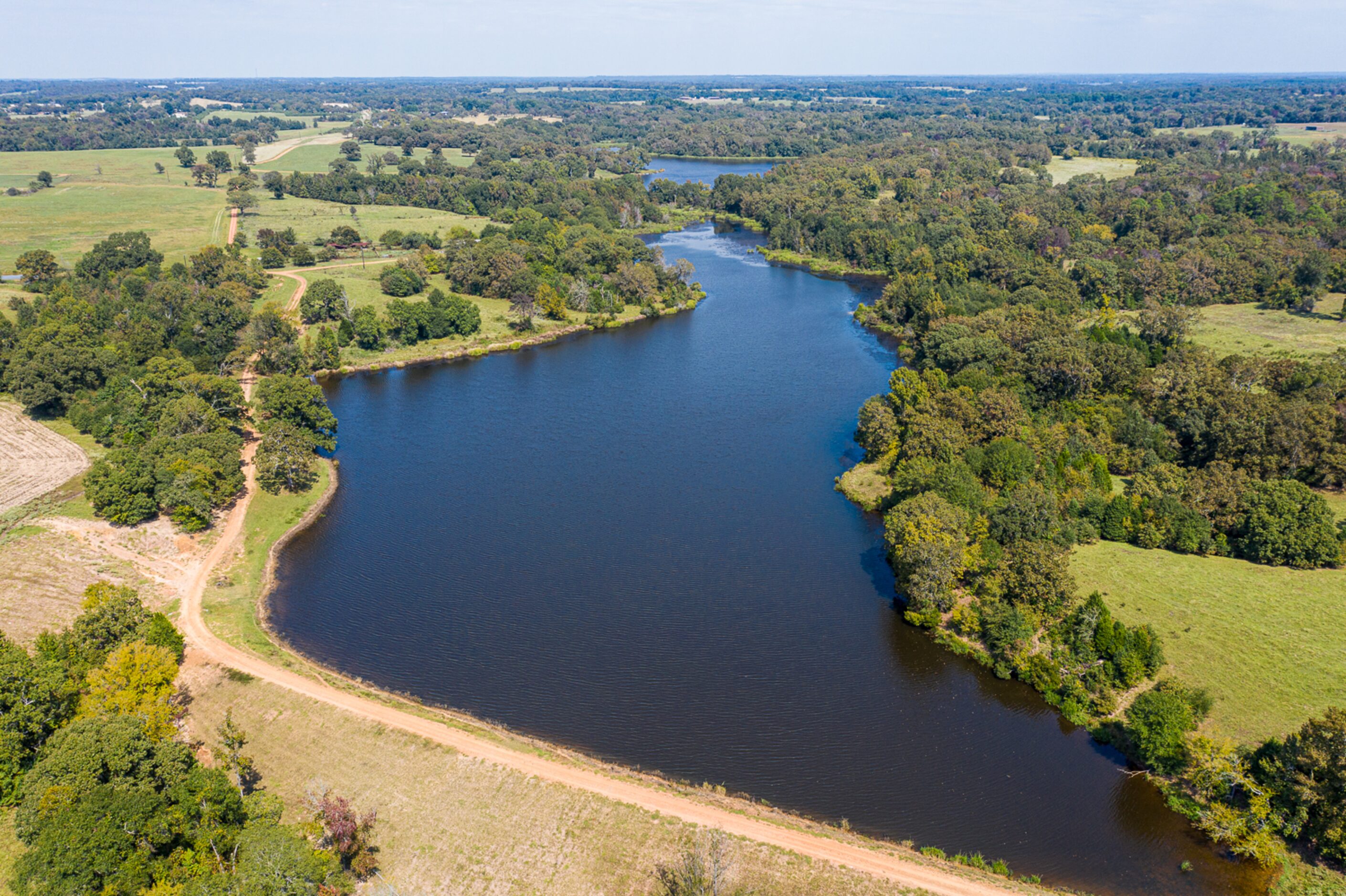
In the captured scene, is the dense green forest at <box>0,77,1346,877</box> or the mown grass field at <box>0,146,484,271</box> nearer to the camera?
the dense green forest at <box>0,77,1346,877</box>

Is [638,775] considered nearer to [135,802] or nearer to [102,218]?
[135,802]

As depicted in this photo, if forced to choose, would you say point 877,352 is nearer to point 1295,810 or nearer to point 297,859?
point 1295,810

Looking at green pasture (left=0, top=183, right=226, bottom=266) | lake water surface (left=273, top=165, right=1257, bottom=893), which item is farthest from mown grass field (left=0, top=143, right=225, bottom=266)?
lake water surface (left=273, top=165, right=1257, bottom=893)

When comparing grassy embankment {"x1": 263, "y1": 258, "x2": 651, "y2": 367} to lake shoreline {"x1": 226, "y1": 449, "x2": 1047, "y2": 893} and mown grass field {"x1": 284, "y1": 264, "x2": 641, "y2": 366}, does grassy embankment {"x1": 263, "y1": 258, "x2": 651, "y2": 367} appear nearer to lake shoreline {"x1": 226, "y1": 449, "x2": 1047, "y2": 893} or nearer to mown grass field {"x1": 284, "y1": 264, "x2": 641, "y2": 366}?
mown grass field {"x1": 284, "y1": 264, "x2": 641, "y2": 366}

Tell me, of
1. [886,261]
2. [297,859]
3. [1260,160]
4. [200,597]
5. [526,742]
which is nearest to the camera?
[297,859]

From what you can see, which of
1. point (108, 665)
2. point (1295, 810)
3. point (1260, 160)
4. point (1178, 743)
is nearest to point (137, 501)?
point (108, 665)

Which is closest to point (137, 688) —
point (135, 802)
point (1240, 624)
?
point (135, 802)
